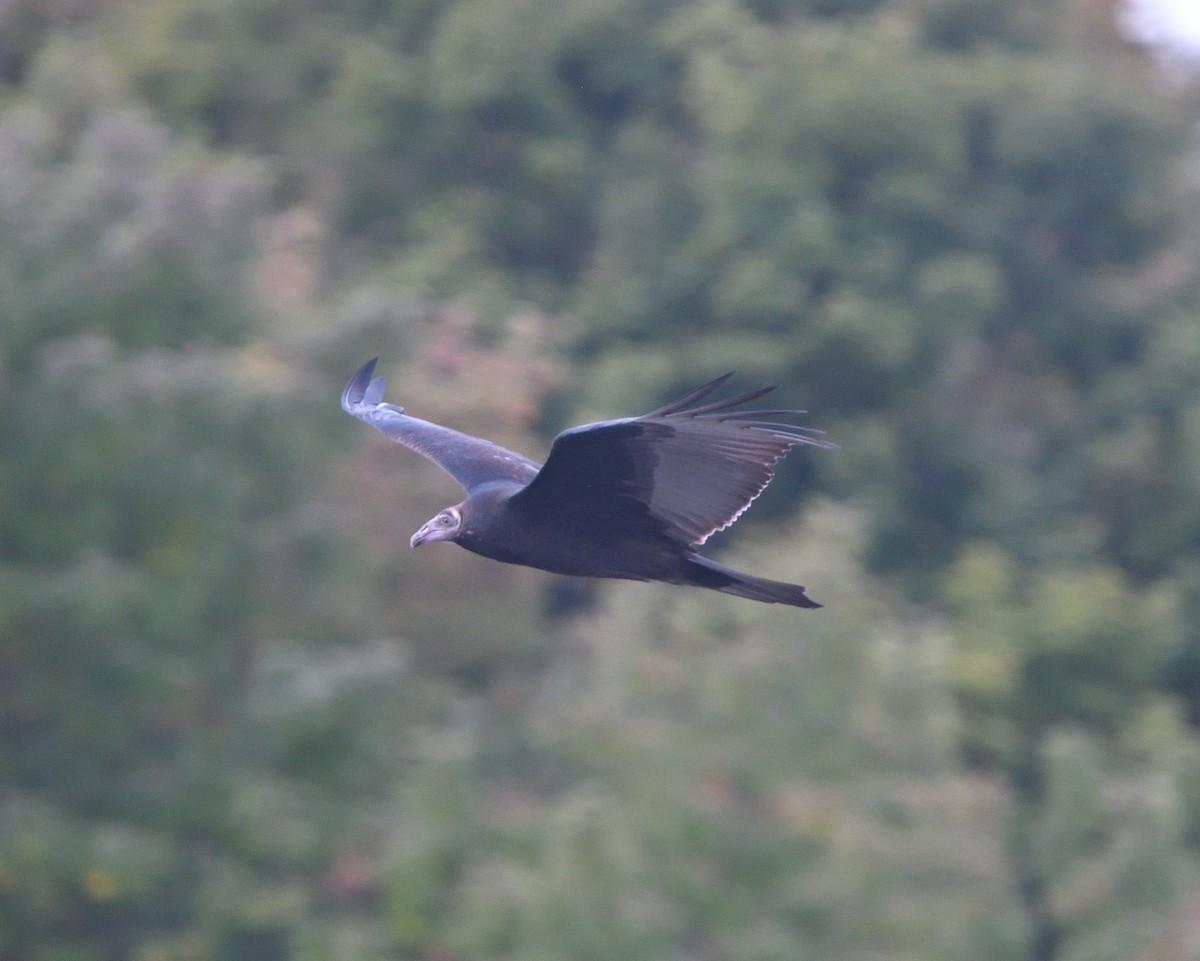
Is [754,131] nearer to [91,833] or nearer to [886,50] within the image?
[886,50]

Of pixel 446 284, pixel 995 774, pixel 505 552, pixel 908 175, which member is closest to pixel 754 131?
pixel 908 175

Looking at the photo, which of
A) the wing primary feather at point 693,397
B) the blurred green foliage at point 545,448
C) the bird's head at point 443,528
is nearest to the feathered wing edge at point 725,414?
the wing primary feather at point 693,397

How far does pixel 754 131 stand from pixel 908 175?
1.59m

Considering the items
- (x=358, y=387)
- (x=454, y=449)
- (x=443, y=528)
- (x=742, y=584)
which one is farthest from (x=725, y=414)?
(x=358, y=387)

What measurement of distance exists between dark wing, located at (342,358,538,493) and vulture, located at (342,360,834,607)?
13.7 inches

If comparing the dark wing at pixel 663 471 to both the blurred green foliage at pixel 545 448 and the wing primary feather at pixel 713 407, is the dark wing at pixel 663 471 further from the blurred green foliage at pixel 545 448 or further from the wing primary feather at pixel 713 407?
the blurred green foliage at pixel 545 448

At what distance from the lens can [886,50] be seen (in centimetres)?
1914

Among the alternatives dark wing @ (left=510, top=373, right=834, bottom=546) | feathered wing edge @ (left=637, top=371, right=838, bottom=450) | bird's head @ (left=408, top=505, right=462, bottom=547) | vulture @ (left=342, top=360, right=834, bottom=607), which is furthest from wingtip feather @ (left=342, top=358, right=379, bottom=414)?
feathered wing edge @ (left=637, top=371, right=838, bottom=450)

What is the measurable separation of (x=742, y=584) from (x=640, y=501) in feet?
1.35

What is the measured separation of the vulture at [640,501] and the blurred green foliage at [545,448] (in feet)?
19.2

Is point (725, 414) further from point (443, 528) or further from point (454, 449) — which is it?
point (454, 449)

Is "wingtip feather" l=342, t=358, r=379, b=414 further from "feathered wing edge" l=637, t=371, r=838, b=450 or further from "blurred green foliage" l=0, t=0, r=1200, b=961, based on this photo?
"blurred green foliage" l=0, t=0, r=1200, b=961

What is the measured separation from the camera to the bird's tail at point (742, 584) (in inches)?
227

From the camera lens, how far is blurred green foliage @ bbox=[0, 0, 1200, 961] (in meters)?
12.5
